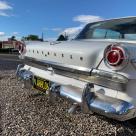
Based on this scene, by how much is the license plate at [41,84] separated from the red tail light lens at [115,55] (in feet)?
4.22

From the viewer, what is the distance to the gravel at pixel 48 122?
3873mm

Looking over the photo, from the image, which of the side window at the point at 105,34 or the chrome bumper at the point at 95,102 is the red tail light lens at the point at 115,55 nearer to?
the chrome bumper at the point at 95,102

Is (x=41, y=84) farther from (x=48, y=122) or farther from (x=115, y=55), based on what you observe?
(x=115, y=55)

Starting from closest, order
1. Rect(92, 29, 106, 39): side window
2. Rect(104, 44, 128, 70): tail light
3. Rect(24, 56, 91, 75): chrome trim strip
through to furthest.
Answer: Rect(104, 44, 128, 70): tail light → Rect(24, 56, 91, 75): chrome trim strip → Rect(92, 29, 106, 39): side window

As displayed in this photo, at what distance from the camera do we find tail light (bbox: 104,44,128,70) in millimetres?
3302

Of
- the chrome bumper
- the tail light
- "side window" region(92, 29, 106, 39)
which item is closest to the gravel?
the chrome bumper

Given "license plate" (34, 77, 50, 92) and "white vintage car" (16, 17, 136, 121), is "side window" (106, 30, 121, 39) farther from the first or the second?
"license plate" (34, 77, 50, 92)

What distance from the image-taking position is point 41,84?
4574 mm

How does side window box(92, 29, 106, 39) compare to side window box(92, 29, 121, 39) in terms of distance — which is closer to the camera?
side window box(92, 29, 121, 39)

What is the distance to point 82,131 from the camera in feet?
12.9

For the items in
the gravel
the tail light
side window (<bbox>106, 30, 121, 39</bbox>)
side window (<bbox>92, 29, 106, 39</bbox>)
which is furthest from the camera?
side window (<bbox>92, 29, 106, 39</bbox>)

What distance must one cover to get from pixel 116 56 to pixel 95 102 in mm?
619

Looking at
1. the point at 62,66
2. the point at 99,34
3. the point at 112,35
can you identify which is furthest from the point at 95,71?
the point at 99,34

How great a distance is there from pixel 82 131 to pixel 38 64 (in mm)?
1409
